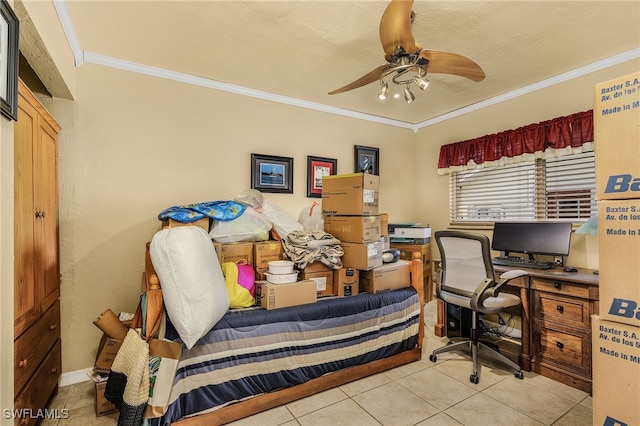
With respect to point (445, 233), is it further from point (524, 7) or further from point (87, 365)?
point (87, 365)

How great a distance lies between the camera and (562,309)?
8.16 feet

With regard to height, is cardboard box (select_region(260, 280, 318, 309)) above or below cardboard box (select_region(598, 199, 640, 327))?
below

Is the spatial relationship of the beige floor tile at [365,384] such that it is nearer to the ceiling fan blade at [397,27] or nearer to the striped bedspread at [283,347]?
the striped bedspread at [283,347]

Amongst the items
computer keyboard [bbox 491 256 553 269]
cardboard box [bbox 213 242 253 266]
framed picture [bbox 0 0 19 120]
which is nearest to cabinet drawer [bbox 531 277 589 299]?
computer keyboard [bbox 491 256 553 269]

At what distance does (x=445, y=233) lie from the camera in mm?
2730

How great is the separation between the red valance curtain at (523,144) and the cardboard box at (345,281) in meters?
2.24

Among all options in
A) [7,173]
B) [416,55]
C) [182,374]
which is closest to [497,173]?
[416,55]

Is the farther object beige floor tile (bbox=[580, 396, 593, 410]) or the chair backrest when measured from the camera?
the chair backrest

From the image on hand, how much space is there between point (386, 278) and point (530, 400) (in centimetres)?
130

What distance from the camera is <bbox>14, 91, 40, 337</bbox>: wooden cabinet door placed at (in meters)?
1.62

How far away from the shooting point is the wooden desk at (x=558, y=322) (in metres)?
2.35

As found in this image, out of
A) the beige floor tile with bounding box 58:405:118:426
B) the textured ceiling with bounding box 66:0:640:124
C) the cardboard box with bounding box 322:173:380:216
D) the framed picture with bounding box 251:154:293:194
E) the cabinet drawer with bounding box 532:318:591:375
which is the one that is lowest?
the beige floor tile with bounding box 58:405:118:426

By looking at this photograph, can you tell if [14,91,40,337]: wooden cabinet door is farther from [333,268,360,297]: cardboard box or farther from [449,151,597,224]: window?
[449,151,597,224]: window

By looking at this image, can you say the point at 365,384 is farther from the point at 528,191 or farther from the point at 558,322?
the point at 528,191
